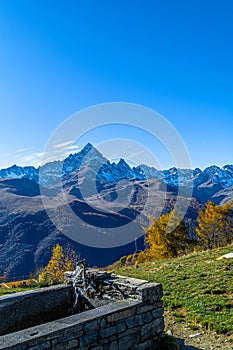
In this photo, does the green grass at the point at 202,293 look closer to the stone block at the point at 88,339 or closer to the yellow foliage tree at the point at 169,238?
the stone block at the point at 88,339

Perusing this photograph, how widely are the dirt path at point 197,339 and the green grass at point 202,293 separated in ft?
0.63

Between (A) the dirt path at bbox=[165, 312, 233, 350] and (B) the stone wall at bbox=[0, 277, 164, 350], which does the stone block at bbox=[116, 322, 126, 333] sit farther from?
(A) the dirt path at bbox=[165, 312, 233, 350]

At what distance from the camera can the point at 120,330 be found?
16.8 feet

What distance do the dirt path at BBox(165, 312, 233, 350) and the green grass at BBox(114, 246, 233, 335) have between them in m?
0.19

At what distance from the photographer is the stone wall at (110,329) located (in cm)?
424

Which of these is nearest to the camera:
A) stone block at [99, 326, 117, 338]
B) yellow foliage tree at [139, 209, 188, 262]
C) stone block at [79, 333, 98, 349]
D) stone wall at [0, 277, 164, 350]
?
stone wall at [0, 277, 164, 350]

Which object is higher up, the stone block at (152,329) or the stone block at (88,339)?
the stone block at (88,339)

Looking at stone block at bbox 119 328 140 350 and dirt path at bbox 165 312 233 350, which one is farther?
dirt path at bbox 165 312 233 350

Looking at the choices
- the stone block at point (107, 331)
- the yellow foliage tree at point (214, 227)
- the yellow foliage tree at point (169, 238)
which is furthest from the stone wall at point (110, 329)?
the yellow foliage tree at point (214, 227)

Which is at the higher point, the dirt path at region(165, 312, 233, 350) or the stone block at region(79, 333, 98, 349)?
the stone block at region(79, 333, 98, 349)

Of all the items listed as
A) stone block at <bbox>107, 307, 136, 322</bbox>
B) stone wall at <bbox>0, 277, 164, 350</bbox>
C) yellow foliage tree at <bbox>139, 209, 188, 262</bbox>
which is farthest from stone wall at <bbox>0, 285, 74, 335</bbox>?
yellow foliage tree at <bbox>139, 209, 188, 262</bbox>

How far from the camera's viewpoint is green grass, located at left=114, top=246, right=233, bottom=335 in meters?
7.29

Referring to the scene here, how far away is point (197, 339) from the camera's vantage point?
21.3 feet

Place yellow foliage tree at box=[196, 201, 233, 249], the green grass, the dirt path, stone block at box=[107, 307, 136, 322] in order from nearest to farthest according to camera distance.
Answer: stone block at box=[107, 307, 136, 322] → the dirt path → the green grass → yellow foliage tree at box=[196, 201, 233, 249]
